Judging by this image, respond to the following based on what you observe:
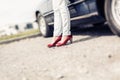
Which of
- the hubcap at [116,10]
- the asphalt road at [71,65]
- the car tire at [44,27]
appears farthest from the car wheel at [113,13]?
the car tire at [44,27]

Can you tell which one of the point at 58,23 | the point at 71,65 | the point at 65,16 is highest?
the point at 65,16

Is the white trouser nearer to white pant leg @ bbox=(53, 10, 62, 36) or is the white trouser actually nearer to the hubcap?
white pant leg @ bbox=(53, 10, 62, 36)

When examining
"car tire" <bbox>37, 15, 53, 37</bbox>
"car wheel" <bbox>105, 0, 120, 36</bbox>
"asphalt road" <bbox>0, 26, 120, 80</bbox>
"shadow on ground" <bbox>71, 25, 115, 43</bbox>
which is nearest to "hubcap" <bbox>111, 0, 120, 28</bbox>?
"car wheel" <bbox>105, 0, 120, 36</bbox>

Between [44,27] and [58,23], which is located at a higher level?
[58,23]

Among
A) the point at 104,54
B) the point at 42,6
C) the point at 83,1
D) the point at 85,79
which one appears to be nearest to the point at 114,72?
the point at 85,79

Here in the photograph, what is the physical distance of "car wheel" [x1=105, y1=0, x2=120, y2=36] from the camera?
521 cm

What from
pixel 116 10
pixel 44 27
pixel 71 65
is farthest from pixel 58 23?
pixel 44 27

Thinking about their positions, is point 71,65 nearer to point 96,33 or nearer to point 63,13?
point 63,13

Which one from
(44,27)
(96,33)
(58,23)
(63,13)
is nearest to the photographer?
(63,13)

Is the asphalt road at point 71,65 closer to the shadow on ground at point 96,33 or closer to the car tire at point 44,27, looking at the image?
the shadow on ground at point 96,33

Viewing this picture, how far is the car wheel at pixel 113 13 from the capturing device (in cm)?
521

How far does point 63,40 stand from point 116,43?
51.8 inches

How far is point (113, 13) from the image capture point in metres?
5.27

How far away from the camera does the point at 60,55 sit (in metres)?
5.17
